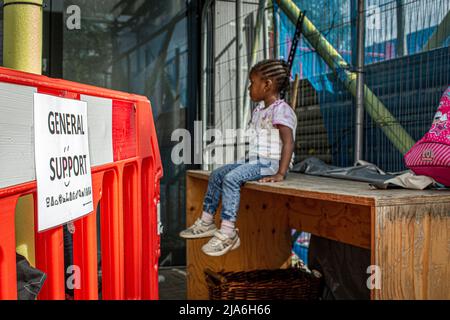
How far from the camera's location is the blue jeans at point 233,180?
2574 millimetres

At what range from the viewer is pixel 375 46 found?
9.00 feet

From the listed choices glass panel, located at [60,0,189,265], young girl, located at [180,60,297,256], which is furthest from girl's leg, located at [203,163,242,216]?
glass panel, located at [60,0,189,265]

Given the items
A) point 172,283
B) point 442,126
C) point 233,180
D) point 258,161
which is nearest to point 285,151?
point 258,161

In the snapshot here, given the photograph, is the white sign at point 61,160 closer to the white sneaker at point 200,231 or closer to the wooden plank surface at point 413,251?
the wooden plank surface at point 413,251

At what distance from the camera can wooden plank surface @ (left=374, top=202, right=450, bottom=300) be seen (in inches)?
61.1

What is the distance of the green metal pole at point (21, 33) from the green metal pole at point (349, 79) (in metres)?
1.71

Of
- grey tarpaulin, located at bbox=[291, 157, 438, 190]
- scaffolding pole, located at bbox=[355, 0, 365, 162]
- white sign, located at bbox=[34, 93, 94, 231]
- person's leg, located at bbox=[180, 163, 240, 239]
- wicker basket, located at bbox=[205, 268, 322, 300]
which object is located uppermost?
scaffolding pole, located at bbox=[355, 0, 365, 162]

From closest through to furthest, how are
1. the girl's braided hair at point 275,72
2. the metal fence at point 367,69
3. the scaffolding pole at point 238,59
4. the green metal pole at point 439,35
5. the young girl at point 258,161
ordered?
the green metal pole at point 439,35 → the metal fence at point 367,69 → the young girl at point 258,161 → the girl's braided hair at point 275,72 → the scaffolding pole at point 238,59

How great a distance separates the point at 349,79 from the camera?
290 cm

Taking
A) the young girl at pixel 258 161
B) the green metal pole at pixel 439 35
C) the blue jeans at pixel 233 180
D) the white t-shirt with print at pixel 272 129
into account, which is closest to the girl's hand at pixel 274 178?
the young girl at pixel 258 161

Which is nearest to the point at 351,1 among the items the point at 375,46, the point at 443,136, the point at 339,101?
the point at 375,46

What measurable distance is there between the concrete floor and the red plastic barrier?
5.89 feet

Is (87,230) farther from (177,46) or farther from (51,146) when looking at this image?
(177,46)

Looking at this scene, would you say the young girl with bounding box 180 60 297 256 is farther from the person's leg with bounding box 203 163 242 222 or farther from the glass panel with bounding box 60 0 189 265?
the glass panel with bounding box 60 0 189 265
